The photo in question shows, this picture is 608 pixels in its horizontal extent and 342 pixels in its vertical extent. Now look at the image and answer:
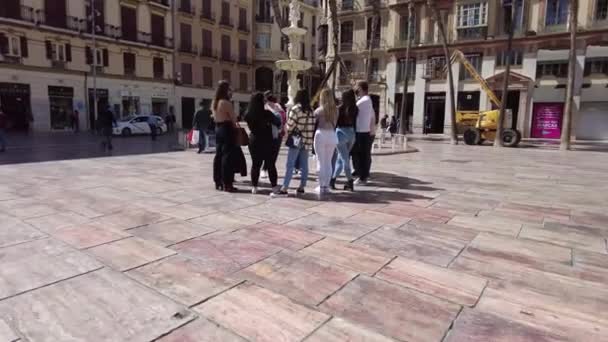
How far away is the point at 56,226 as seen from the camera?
4.33 meters

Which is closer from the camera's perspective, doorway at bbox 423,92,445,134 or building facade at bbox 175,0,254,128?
doorway at bbox 423,92,445,134

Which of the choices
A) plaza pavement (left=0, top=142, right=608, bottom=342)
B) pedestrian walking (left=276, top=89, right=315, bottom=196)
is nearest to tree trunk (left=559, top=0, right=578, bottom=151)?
plaza pavement (left=0, top=142, right=608, bottom=342)

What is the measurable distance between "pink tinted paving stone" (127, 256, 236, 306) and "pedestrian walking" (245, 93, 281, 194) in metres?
2.75

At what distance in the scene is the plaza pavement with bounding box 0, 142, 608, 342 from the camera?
245 cm

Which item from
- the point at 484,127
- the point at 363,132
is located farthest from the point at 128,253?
the point at 484,127

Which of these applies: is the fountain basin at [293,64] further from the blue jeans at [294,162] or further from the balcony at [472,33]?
the balcony at [472,33]

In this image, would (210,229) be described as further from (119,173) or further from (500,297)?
(119,173)

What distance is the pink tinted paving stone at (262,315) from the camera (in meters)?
2.37

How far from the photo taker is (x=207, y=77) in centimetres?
3891

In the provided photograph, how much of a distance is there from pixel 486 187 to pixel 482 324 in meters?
5.33

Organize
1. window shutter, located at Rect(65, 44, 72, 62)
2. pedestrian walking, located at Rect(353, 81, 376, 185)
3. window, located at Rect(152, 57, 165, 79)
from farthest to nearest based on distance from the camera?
1. window, located at Rect(152, 57, 165, 79)
2. window shutter, located at Rect(65, 44, 72, 62)
3. pedestrian walking, located at Rect(353, 81, 376, 185)

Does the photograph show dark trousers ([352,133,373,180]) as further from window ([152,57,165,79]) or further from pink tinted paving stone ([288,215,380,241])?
window ([152,57,165,79])

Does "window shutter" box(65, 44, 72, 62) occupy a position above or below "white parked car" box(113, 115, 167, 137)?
above

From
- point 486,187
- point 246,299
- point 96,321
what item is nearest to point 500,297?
point 246,299
